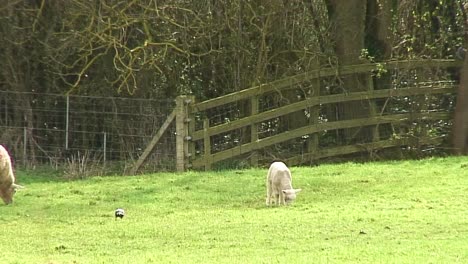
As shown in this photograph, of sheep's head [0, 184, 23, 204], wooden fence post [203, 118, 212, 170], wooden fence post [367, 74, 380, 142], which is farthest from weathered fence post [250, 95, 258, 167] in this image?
sheep's head [0, 184, 23, 204]

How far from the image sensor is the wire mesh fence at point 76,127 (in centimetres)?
1820

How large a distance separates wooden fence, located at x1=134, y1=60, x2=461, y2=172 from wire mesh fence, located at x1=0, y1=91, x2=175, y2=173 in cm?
102

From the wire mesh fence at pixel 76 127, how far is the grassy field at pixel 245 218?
1974mm

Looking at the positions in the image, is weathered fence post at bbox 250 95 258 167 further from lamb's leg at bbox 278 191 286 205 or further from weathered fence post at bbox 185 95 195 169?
lamb's leg at bbox 278 191 286 205

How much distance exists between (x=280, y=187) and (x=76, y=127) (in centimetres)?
740

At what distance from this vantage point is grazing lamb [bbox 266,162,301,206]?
40.8ft

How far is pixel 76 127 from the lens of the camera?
18859 mm

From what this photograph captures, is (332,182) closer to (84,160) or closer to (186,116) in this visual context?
(186,116)

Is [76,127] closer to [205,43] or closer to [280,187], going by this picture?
[205,43]

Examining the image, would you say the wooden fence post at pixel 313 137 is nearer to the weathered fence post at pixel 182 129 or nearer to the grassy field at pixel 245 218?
the grassy field at pixel 245 218

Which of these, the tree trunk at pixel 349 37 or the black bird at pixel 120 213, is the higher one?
the tree trunk at pixel 349 37

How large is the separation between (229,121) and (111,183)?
11.8 feet

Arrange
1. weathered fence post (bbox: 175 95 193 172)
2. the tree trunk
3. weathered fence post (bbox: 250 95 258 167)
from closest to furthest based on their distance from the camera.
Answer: weathered fence post (bbox: 175 95 193 172)
weathered fence post (bbox: 250 95 258 167)
the tree trunk

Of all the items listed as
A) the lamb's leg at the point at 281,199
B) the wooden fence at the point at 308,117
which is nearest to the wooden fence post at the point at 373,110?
the wooden fence at the point at 308,117
